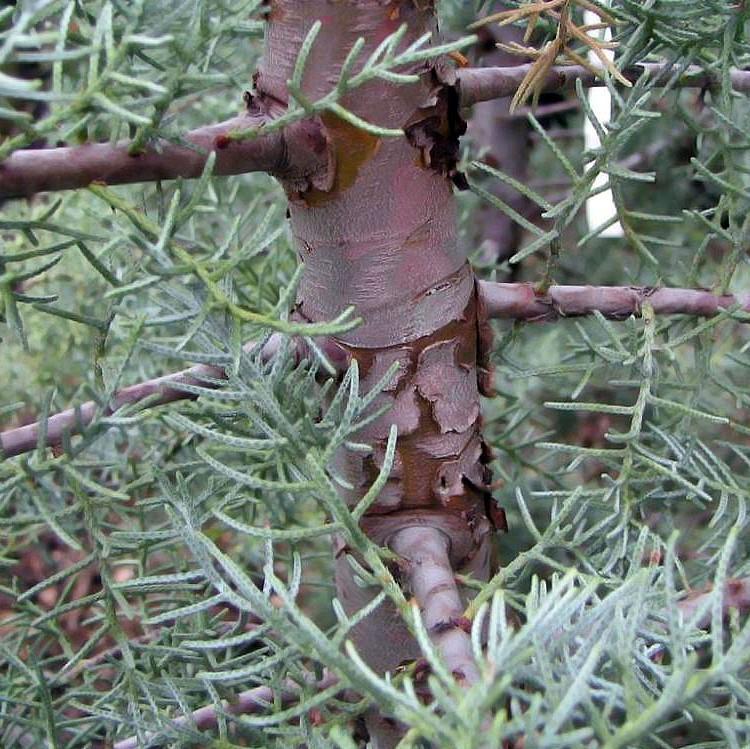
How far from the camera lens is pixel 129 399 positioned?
1.50 feet

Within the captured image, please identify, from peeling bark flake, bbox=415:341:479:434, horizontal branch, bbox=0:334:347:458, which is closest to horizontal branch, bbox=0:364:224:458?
horizontal branch, bbox=0:334:347:458

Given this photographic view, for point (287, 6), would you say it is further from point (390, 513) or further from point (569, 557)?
point (569, 557)

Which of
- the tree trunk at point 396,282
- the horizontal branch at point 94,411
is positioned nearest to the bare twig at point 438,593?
the tree trunk at point 396,282

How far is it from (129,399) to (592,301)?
259 mm

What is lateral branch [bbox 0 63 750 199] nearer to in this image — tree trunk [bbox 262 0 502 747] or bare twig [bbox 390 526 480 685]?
tree trunk [bbox 262 0 502 747]

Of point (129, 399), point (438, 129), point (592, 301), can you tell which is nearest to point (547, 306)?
point (592, 301)

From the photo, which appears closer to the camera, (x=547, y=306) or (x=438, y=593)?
(x=438, y=593)

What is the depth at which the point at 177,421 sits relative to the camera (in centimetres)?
39

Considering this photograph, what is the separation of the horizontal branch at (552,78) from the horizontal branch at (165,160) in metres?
0.09

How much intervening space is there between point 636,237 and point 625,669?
1.06ft

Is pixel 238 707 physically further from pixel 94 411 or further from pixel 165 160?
pixel 165 160

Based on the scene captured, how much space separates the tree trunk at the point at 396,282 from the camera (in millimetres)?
421

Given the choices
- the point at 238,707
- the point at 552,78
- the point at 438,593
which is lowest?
the point at 238,707

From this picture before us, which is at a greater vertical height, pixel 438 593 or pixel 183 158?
pixel 183 158
